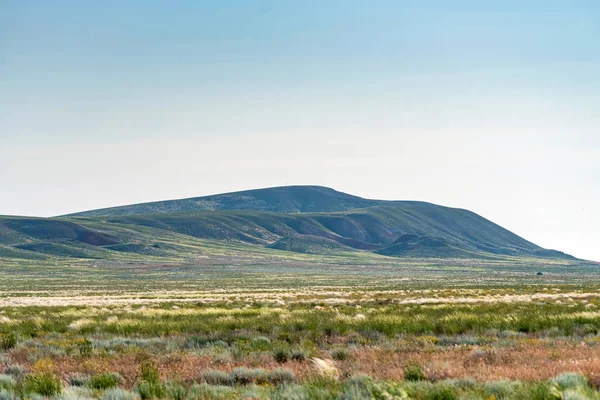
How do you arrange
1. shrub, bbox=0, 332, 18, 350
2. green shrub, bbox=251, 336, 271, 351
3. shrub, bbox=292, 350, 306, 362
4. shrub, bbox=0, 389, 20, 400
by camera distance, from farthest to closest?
1. shrub, bbox=0, 332, 18, 350
2. green shrub, bbox=251, 336, 271, 351
3. shrub, bbox=292, 350, 306, 362
4. shrub, bbox=0, 389, 20, 400

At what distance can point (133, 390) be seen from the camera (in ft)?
34.8

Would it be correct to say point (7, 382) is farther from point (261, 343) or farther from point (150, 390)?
point (261, 343)

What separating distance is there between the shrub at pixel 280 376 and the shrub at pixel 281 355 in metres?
2.38

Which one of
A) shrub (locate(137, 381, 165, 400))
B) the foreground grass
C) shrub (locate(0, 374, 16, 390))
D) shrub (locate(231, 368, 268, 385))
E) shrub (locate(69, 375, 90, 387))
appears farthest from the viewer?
shrub (locate(231, 368, 268, 385))

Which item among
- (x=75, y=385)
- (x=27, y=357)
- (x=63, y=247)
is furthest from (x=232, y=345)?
(x=63, y=247)

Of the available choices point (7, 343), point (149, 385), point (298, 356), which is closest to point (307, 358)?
point (298, 356)

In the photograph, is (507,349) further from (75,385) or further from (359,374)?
(75,385)

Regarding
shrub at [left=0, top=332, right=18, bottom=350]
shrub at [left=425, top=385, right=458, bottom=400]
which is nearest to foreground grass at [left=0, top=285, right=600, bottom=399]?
shrub at [left=425, top=385, right=458, bottom=400]

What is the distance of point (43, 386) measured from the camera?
412 inches

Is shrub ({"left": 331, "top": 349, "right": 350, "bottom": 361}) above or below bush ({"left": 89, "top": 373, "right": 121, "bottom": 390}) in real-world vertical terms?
above

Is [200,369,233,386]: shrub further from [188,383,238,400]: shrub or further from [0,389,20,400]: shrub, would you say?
[0,389,20,400]: shrub

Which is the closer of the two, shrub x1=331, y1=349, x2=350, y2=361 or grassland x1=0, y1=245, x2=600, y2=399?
grassland x1=0, y1=245, x2=600, y2=399

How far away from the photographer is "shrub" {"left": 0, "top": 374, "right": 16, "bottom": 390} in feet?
35.4

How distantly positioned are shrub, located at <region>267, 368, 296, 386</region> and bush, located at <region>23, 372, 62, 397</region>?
3.58 meters
